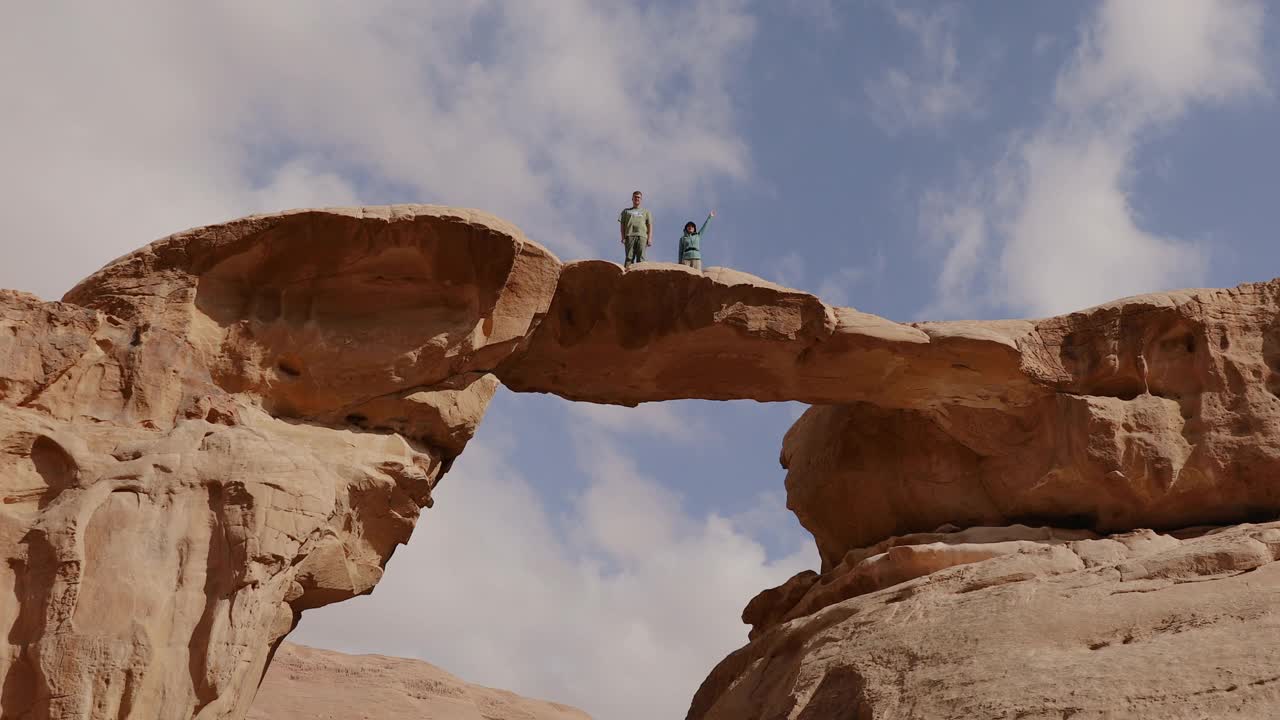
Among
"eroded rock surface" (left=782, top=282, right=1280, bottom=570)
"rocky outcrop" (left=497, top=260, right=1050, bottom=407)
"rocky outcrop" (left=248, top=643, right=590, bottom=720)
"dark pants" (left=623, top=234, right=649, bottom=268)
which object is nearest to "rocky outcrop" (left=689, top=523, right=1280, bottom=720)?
"eroded rock surface" (left=782, top=282, right=1280, bottom=570)

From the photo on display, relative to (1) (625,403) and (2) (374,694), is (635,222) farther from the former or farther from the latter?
(2) (374,694)

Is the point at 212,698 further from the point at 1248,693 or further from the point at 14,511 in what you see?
the point at 1248,693

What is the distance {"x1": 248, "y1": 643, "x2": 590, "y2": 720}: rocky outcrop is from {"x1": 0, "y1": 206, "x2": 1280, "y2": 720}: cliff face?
29.0 feet

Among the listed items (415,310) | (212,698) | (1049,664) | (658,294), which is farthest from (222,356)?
(1049,664)

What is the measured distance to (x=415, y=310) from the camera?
13.0m

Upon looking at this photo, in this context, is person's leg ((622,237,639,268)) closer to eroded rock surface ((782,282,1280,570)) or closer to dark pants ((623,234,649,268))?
dark pants ((623,234,649,268))

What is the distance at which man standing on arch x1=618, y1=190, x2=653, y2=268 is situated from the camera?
47.6 feet

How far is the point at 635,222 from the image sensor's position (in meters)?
14.6

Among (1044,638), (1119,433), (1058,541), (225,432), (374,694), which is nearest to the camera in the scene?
(1044,638)

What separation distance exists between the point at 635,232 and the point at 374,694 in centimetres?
1158

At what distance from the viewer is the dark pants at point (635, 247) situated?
571 inches

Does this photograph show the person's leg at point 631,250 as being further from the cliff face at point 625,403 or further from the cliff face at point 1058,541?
the cliff face at point 1058,541

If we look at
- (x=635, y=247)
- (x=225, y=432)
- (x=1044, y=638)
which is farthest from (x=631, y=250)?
(x=1044, y=638)

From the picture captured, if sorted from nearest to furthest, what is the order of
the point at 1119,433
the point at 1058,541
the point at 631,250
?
the point at 1058,541 < the point at 1119,433 < the point at 631,250
